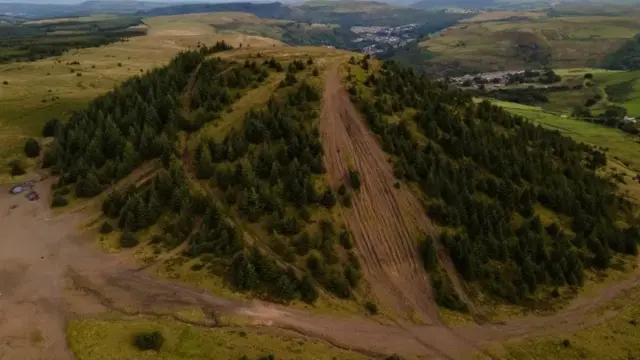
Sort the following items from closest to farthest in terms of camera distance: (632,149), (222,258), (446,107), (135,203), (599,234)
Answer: (222,258) < (135,203) < (599,234) < (446,107) < (632,149)

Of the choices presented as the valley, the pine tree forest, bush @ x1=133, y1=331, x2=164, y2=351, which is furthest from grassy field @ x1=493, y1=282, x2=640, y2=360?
bush @ x1=133, y1=331, x2=164, y2=351

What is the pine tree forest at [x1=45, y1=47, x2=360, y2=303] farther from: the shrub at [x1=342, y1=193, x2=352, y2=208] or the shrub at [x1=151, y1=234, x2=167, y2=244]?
the shrub at [x1=342, y1=193, x2=352, y2=208]

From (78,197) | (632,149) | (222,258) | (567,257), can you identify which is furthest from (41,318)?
(632,149)

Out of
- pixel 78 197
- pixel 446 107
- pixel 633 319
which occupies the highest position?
pixel 446 107

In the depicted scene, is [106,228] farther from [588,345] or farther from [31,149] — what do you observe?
[588,345]

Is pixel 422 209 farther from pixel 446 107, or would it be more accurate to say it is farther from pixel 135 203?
pixel 135 203

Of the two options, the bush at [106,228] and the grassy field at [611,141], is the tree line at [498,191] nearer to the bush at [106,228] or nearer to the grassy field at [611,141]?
the grassy field at [611,141]

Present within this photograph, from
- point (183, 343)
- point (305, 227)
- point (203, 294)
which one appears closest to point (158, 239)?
point (203, 294)
